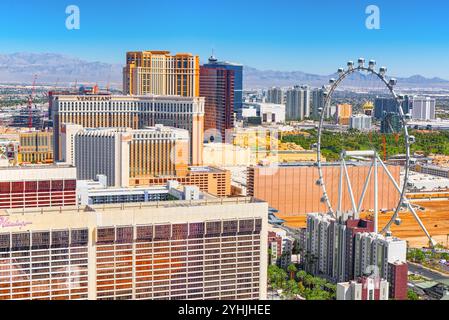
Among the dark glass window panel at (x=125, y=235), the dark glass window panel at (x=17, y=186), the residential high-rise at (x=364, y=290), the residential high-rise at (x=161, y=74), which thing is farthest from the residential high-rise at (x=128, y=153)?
the dark glass window panel at (x=125, y=235)

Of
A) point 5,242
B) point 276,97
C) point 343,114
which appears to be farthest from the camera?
point 276,97

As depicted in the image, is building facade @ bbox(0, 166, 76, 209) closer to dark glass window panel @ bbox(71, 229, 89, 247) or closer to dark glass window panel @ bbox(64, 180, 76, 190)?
dark glass window panel @ bbox(64, 180, 76, 190)

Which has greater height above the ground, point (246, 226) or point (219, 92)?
point (219, 92)

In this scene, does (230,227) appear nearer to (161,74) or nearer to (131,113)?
(131,113)

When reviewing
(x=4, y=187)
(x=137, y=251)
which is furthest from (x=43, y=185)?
(x=137, y=251)

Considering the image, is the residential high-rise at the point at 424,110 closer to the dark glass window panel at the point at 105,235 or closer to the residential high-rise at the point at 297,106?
the residential high-rise at the point at 297,106
